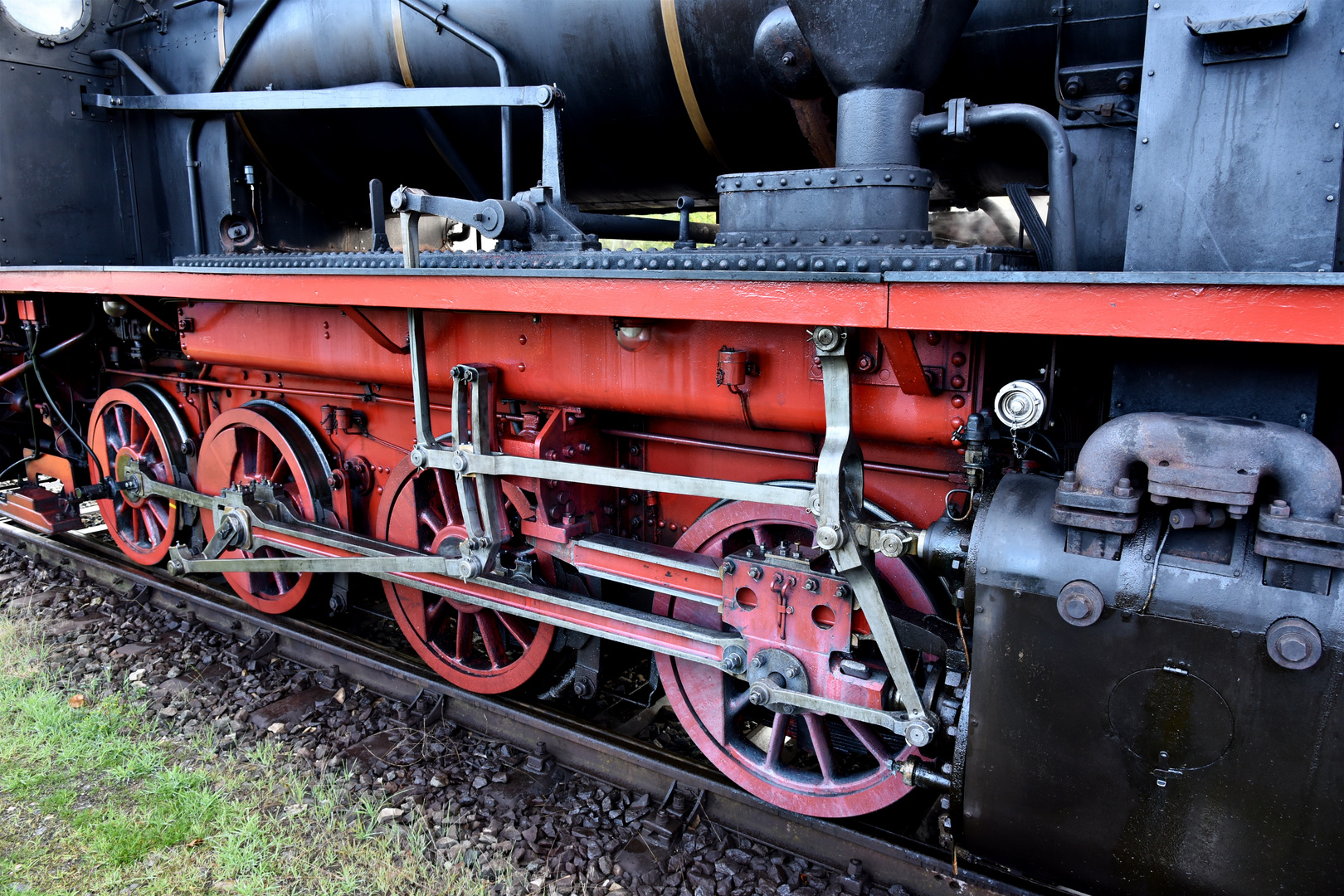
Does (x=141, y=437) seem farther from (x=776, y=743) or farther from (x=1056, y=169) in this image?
(x=1056, y=169)

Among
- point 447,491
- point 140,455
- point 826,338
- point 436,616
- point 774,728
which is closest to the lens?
point 826,338

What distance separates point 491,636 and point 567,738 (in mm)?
598

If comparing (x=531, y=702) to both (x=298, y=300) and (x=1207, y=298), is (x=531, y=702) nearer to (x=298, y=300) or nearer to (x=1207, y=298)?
(x=298, y=300)

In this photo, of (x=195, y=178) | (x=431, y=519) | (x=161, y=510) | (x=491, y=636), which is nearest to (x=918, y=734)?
(x=491, y=636)

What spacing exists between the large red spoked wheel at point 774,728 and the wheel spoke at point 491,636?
870mm

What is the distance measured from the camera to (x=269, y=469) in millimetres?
4477

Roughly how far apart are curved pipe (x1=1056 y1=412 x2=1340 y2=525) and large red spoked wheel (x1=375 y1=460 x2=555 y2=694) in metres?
2.24

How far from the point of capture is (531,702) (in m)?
3.64

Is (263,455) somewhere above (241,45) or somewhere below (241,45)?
below

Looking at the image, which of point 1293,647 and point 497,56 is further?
point 497,56

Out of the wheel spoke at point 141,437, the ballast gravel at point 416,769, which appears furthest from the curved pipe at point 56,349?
the ballast gravel at point 416,769

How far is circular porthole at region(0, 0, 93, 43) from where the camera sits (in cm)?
429

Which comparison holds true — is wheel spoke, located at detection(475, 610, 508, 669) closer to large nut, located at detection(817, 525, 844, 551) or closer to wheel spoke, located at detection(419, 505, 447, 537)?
wheel spoke, located at detection(419, 505, 447, 537)

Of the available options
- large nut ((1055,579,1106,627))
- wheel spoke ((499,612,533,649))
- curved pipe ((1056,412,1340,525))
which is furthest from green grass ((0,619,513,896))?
curved pipe ((1056,412,1340,525))
